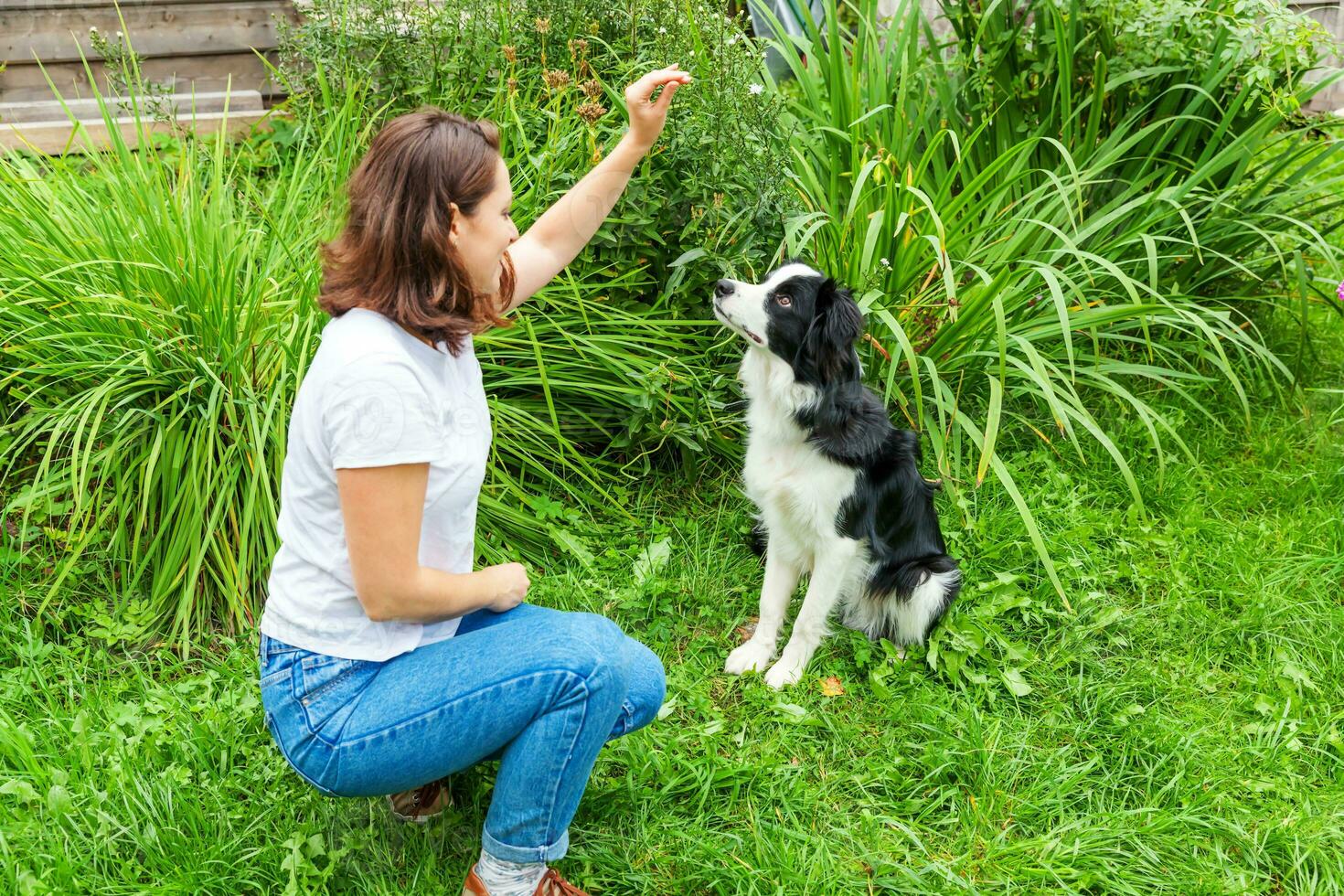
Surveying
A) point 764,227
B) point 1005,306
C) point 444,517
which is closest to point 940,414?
point 1005,306

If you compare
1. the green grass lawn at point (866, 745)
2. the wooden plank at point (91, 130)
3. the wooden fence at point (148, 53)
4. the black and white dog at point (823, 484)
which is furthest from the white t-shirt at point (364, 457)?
the wooden fence at point (148, 53)

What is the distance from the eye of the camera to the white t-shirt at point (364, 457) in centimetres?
158

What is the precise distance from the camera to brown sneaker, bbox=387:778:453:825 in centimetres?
208

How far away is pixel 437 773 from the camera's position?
1.79m

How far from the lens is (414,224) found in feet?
5.44

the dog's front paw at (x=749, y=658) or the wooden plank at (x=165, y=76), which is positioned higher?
the wooden plank at (x=165, y=76)

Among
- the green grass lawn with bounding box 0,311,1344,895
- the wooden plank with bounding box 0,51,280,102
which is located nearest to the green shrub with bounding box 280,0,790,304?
the green grass lawn with bounding box 0,311,1344,895

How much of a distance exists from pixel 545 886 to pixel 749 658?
0.95 metres

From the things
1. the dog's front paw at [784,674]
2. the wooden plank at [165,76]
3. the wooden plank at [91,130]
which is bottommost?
the dog's front paw at [784,674]

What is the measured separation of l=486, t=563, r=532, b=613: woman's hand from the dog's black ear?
3.04ft

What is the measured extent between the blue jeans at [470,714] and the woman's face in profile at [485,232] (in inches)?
24.7

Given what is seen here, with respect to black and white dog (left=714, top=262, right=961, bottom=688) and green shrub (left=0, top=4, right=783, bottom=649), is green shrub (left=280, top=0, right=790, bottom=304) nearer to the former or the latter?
green shrub (left=0, top=4, right=783, bottom=649)

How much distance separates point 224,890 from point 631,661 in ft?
2.90

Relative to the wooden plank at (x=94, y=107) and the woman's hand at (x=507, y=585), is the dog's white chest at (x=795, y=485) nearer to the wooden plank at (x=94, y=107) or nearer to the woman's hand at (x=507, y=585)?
the woman's hand at (x=507, y=585)
